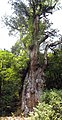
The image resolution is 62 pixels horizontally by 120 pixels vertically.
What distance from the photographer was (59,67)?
50.0 ft

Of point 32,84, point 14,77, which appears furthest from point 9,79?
point 32,84

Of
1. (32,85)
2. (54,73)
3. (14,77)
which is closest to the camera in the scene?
(32,85)

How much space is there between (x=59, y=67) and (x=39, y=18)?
3.34m

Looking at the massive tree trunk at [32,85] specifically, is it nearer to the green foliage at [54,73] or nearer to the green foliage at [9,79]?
the green foliage at [9,79]

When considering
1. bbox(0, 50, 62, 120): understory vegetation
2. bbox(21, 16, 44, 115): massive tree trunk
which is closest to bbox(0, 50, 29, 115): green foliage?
bbox(0, 50, 62, 120): understory vegetation

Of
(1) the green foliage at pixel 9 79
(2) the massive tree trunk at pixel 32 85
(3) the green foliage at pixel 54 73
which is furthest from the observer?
(3) the green foliage at pixel 54 73

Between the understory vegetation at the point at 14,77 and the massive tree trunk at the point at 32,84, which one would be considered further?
the understory vegetation at the point at 14,77

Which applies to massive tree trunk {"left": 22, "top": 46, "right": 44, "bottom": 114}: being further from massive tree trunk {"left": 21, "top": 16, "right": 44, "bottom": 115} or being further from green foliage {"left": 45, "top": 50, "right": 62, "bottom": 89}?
green foliage {"left": 45, "top": 50, "right": 62, "bottom": 89}

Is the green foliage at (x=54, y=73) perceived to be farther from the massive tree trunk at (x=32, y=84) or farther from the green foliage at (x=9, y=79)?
the green foliage at (x=9, y=79)

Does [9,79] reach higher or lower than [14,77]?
lower

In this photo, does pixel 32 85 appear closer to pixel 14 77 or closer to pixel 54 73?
pixel 14 77

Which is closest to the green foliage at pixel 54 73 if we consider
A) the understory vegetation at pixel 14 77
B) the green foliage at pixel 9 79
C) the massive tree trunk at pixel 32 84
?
the understory vegetation at pixel 14 77

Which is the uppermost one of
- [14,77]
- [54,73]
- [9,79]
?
[54,73]

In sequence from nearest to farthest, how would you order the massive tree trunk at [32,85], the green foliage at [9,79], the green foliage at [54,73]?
the massive tree trunk at [32,85] < the green foliage at [9,79] < the green foliage at [54,73]
